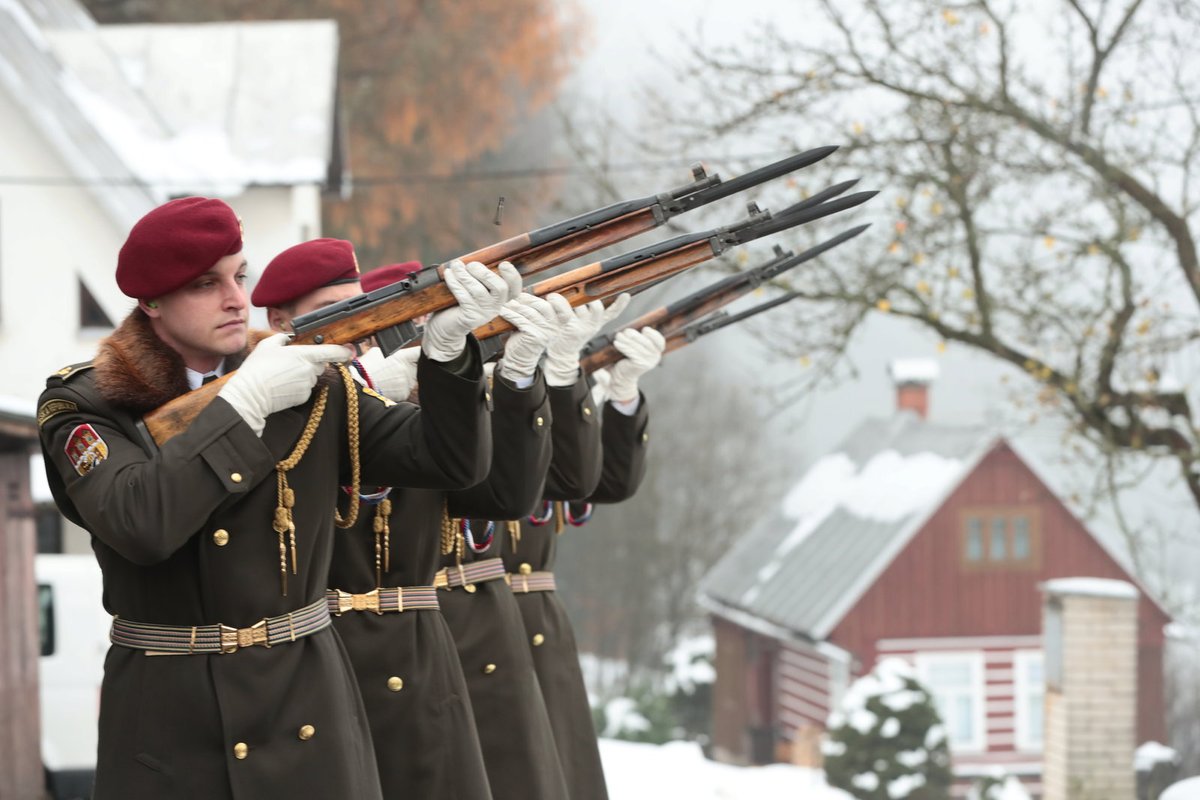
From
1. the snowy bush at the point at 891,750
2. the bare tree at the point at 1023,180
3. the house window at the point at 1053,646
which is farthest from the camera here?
the snowy bush at the point at 891,750

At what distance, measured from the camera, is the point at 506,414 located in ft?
11.0

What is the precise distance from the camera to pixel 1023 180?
36.6 feet

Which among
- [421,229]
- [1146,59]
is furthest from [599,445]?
[421,229]

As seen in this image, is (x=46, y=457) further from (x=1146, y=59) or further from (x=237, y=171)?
(x=237, y=171)

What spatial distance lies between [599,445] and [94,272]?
11.2 metres

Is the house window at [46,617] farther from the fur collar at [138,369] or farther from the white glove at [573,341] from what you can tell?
the fur collar at [138,369]

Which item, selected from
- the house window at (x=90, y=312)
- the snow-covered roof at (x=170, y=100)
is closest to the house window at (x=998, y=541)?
the snow-covered roof at (x=170, y=100)

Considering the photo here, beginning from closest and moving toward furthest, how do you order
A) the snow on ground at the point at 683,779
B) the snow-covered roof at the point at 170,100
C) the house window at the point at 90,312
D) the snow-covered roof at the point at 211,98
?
the snow on ground at the point at 683,779
the snow-covered roof at the point at 170,100
the house window at the point at 90,312
the snow-covered roof at the point at 211,98

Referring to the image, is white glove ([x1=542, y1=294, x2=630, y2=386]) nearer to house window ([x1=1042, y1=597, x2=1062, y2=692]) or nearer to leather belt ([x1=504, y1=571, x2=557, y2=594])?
leather belt ([x1=504, y1=571, x2=557, y2=594])

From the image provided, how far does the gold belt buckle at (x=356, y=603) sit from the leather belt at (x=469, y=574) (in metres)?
0.48

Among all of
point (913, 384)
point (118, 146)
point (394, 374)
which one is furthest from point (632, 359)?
point (913, 384)

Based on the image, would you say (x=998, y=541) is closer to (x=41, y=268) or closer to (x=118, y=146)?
(x=118, y=146)

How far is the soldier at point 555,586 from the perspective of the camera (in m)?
4.62

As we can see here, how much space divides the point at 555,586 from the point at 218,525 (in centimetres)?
195
